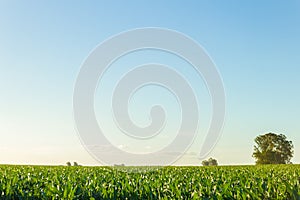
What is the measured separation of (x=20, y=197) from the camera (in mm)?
7859

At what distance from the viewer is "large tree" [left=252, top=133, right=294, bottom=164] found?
81.6 metres

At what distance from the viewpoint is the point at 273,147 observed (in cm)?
8406

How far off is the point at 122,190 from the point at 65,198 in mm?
1219

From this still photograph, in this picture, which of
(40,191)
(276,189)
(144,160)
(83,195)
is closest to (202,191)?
(276,189)

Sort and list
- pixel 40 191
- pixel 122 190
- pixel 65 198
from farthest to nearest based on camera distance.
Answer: pixel 40 191 → pixel 122 190 → pixel 65 198

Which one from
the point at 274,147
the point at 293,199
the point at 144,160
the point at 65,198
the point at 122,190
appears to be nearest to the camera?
the point at 293,199

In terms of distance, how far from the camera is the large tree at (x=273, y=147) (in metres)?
81.6

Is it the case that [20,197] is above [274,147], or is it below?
below

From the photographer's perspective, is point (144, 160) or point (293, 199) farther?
point (144, 160)

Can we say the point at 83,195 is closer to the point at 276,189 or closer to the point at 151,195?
the point at 151,195

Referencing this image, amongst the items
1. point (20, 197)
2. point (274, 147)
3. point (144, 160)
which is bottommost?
point (20, 197)

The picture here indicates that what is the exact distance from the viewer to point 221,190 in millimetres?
7367

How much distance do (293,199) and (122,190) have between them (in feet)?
11.1

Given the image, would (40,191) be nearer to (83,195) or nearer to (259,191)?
(83,195)
